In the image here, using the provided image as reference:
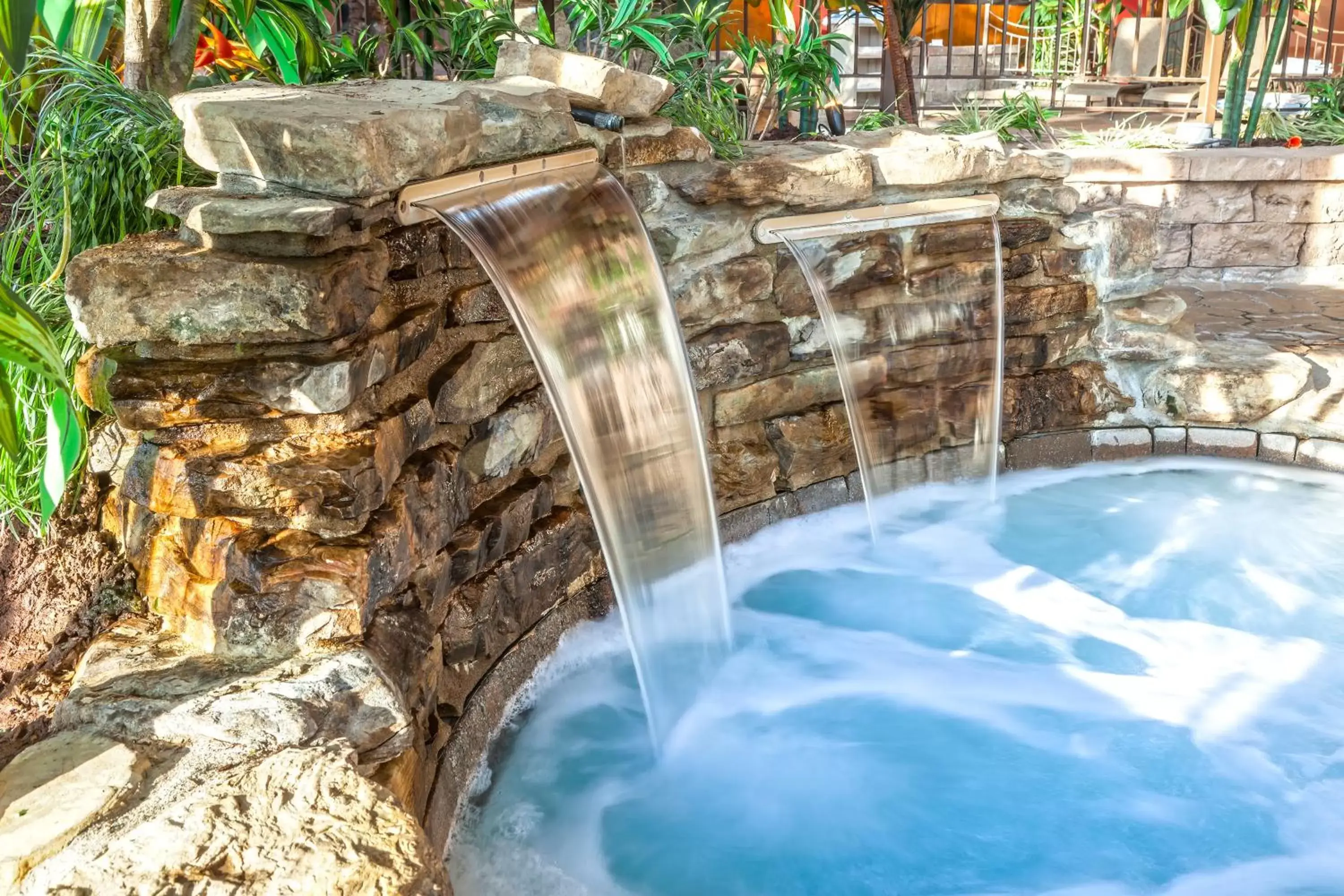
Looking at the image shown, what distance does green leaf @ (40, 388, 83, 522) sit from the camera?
2145mm

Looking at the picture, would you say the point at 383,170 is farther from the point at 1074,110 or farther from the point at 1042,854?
the point at 1074,110

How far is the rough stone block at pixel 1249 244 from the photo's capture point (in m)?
5.85

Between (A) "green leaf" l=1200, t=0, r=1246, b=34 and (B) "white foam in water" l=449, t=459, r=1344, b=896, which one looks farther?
(A) "green leaf" l=1200, t=0, r=1246, b=34

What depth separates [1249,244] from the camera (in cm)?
589

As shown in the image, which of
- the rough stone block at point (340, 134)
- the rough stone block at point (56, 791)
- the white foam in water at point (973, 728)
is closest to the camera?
the rough stone block at point (56, 791)

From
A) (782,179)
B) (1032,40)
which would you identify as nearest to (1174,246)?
(782,179)

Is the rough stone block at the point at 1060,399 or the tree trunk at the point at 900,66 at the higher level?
the tree trunk at the point at 900,66

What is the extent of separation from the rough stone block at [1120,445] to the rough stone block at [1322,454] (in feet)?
1.83

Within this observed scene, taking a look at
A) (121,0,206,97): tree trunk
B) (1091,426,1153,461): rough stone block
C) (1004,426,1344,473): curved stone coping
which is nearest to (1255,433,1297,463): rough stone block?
(1004,426,1344,473): curved stone coping

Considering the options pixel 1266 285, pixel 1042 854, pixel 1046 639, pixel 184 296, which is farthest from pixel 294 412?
pixel 1266 285

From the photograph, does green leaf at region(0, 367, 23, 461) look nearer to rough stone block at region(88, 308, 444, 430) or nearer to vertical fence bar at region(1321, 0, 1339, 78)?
rough stone block at region(88, 308, 444, 430)

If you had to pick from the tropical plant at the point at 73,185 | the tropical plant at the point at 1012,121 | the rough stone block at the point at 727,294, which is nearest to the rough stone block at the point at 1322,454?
the tropical plant at the point at 1012,121

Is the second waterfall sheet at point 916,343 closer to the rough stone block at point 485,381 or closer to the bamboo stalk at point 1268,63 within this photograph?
the rough stone block at point 485,381

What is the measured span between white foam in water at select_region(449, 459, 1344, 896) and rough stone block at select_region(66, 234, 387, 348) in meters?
1.22
